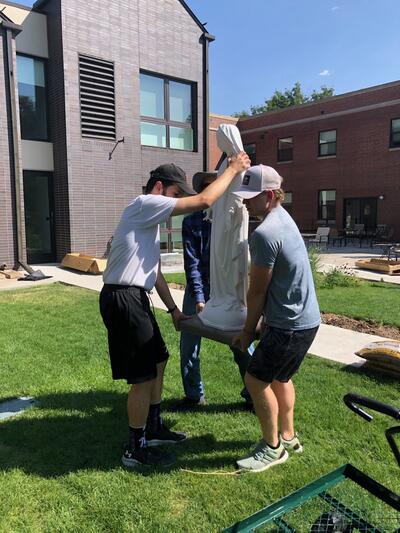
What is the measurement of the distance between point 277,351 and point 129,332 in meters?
0.88

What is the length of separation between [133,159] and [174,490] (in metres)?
11.5

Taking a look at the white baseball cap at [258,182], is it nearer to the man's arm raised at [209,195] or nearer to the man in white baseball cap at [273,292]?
the man in white baseball cap at [273,292]

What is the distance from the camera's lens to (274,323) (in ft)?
8.76

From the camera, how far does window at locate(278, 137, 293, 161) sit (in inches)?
1057

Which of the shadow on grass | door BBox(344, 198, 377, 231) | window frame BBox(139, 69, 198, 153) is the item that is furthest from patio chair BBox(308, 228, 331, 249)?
the shadow on grass

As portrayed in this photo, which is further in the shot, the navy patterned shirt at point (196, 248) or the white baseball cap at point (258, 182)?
the navy patterned shirt at point (196, 248)

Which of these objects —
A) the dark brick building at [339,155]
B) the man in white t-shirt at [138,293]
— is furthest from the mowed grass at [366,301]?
the dark brick building at [339,155]

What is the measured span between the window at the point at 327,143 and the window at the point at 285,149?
76.5 inches

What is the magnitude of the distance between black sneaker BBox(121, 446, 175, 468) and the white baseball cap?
1.71 meters

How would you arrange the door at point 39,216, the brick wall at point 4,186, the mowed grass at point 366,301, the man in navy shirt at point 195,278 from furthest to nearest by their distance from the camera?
1. the door at point 39,216
2. the brick wall at point 4,186
3. the mowed grass at point 366,301
4. the man in navy shirt at point 195,278

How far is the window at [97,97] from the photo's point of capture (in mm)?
12250

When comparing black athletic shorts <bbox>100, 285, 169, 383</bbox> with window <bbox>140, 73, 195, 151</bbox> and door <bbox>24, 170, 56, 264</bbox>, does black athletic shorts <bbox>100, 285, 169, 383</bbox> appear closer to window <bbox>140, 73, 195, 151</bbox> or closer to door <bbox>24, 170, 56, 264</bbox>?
door <bbox>24, 170, 56, 264</bbox>

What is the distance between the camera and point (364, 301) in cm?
787

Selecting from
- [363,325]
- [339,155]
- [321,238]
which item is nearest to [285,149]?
[339,155]
